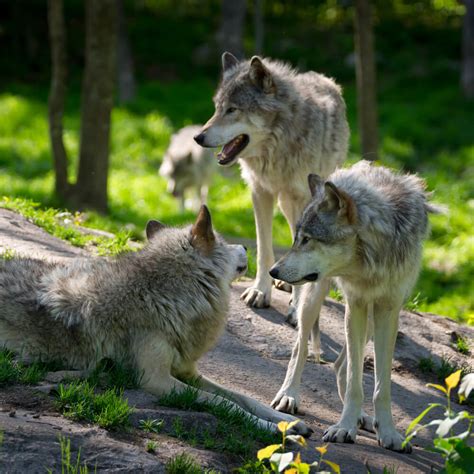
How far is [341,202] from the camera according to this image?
15.6 ft

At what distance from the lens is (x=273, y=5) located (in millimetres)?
25609

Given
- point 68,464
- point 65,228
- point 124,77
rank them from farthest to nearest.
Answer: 1. point 124,77
2. point 65,228
3. point 68,464

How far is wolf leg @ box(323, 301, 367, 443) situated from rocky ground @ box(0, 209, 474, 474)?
0.15 m

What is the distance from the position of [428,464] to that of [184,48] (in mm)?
19748

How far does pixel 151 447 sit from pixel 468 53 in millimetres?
16338

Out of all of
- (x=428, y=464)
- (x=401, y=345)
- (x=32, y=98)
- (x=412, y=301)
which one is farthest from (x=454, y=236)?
(x=32, y=98)

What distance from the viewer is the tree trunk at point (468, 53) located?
60.0 feet

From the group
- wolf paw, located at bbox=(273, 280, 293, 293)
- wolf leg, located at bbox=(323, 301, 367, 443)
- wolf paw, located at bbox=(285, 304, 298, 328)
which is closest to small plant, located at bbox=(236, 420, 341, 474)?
wolf leg, located at bbox=(323, 301, 367, 443)

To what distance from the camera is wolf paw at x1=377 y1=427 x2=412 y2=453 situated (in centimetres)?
503

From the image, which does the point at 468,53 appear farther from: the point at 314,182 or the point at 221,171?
the point at 314,182

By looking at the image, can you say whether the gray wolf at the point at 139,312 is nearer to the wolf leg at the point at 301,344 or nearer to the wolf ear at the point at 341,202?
Answer: the wolf leg at the point at 301,344

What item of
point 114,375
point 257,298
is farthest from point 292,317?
point 114,375

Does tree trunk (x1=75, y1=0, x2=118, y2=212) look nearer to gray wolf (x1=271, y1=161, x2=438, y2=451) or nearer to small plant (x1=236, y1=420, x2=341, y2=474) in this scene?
gray wolf (x1=271, y1=161, x2=438, y2=451)

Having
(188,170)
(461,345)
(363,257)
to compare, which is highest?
(363,257)
